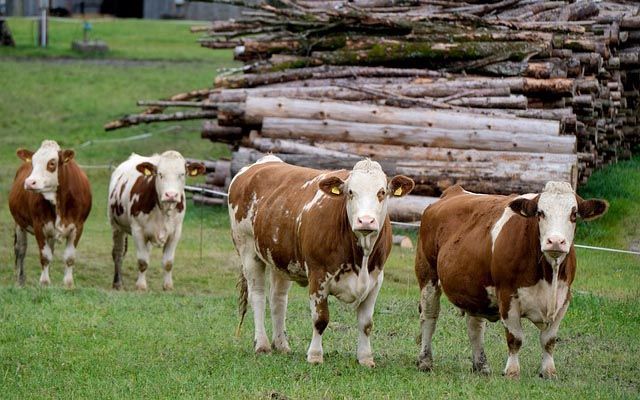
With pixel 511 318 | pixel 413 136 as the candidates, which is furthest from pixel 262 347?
pixel 413 136

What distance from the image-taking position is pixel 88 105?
38250mm

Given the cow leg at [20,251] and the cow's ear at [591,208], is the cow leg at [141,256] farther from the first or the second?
the cow's ear at [591,208]

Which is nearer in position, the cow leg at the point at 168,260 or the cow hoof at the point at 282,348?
the cow hoof at the point at 282,348

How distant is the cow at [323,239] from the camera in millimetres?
10898

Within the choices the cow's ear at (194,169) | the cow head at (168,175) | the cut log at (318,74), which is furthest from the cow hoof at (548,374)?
the cut log at (318,74)

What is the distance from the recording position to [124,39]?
53750 millimetres

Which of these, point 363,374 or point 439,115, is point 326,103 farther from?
point 363,374

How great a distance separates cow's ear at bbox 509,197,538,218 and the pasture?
52.8 inches

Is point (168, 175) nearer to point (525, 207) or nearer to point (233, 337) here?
point (233, 337)

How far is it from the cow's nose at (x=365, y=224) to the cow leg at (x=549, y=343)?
1.63 meters

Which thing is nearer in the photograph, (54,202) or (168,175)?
(168,175)

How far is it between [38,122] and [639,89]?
55.6 ft

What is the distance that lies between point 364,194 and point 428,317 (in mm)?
1334

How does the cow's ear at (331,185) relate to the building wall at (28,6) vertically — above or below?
above
